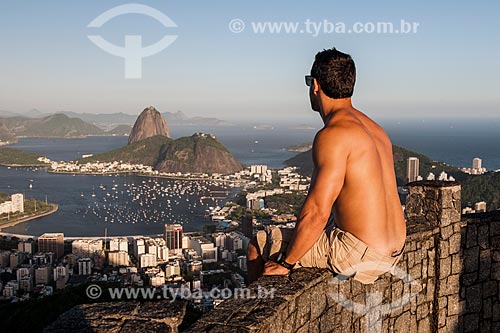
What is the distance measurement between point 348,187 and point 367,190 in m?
0.08

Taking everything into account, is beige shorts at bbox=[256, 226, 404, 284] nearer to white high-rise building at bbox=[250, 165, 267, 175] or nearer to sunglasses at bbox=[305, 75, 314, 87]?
sunglasses at bbox=[305, 75, 314, 87]

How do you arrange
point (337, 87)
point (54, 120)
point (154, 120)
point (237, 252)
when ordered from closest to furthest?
point (337, 87) < point (237, 252) < point (154, 120) < point (54, 120)

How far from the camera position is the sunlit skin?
7.14ft

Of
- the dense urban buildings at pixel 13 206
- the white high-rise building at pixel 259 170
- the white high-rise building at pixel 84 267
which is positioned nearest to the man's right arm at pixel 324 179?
the white high-rise building at pixel 84 267

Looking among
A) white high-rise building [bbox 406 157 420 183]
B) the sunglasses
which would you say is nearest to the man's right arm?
the sunglasses

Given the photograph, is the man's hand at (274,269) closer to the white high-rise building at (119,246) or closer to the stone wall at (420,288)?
the stone wall at (420,288)

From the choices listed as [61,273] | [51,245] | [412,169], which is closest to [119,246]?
[51,245]

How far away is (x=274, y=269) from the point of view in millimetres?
2389

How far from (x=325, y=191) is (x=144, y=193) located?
4959 centimetres

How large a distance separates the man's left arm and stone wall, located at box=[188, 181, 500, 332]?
23cm

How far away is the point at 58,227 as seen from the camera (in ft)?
112

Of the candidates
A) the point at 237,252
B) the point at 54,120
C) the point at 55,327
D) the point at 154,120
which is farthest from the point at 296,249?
the point at 54,120

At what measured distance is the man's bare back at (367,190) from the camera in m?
2.23

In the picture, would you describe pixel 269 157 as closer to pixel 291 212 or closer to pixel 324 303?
pixel 291 212
